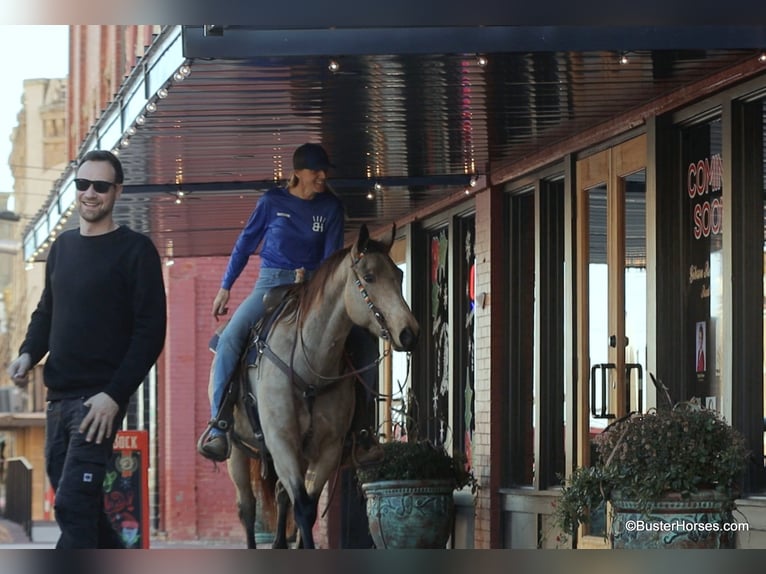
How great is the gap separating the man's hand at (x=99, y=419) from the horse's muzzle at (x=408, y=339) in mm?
2102

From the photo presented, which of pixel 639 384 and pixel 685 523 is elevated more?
pixel 639 384

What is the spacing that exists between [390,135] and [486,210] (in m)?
2.05

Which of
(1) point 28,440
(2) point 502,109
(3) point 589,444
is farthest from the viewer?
(1) point 28,440

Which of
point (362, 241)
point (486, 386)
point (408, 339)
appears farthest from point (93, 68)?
point (408, 339)

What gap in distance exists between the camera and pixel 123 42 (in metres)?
30.5

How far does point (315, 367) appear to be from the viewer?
32.2 feet

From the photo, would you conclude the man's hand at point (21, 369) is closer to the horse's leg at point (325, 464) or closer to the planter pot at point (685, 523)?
the horse's leg at point (325, 464)

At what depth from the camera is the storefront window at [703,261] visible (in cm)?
1024

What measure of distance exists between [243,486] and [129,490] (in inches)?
139

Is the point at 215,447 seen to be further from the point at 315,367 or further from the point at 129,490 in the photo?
the point at 129,490

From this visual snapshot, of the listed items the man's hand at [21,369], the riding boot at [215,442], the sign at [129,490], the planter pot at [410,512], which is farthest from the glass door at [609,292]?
the man's hand at [21,369]

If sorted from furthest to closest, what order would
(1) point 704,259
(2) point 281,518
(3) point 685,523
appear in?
(2) point 281,518, (1) point 704,259, (3) point 685,523
